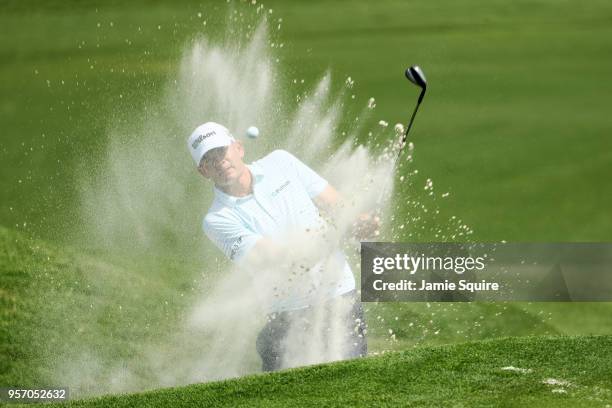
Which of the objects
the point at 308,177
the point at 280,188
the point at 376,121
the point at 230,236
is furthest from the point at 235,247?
the point at 376,121

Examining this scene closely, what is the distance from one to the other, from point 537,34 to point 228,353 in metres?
2.32

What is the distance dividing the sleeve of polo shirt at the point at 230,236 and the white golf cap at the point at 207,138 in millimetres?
310

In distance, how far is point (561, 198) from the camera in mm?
6086

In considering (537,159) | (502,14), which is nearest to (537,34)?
(502,14)

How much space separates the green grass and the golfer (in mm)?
239

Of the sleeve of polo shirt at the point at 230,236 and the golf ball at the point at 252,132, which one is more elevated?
the golf ball at the point at 252,132

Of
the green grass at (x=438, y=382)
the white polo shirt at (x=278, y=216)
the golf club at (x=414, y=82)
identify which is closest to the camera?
the green grass at (x=438, y=382)

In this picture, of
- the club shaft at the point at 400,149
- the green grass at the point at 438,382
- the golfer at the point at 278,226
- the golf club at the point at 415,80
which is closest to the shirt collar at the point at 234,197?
the golfer at the point at 278,226

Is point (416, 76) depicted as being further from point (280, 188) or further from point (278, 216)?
point (278, 216)

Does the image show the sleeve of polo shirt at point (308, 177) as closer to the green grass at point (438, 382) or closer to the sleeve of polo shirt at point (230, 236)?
the sleeve of polo shirt at point (230, 236)

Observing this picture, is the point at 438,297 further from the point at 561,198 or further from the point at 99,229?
the point at 99,229

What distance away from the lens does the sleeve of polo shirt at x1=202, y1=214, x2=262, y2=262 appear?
584cm

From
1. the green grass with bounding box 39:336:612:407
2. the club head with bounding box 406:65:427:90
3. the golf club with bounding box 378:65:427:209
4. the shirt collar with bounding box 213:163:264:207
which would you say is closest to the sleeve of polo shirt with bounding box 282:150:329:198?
the shirt collar with bounding box 213:163:264:207

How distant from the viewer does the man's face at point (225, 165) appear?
19.3 feet
